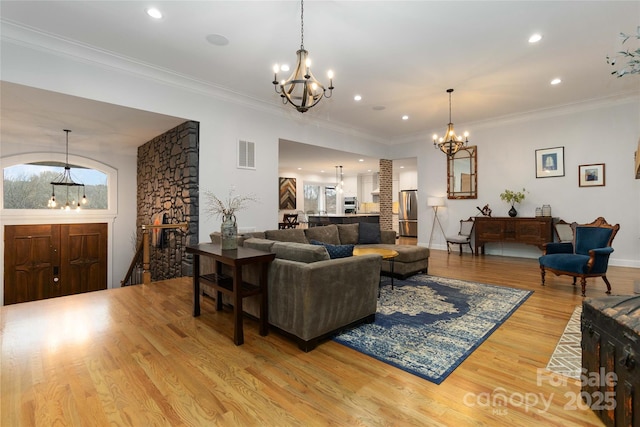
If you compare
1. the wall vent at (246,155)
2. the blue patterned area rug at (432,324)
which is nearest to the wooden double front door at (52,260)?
the wall vent at (246,155)

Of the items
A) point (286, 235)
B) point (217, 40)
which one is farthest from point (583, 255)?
point (217, 40)

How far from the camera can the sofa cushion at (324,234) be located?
5.00m

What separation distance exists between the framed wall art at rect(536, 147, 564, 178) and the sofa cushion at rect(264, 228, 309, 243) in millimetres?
5488

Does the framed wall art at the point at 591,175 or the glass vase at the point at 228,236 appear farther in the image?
the framed wall art at the point at 591,175

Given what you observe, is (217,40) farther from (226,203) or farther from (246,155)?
(226,203)

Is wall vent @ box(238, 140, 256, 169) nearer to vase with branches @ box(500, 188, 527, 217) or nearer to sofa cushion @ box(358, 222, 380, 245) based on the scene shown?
sofa cushion @ box(358, 222, 380, 245)

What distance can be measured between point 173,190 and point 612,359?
578cm

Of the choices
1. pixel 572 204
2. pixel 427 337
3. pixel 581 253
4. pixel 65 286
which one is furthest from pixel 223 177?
pixel 572 204

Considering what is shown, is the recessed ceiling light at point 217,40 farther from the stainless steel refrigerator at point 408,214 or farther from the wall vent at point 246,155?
the stainless steel refrigerator at point 408,214

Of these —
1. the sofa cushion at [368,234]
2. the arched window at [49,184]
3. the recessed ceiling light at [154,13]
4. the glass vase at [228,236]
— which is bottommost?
the sofa cushion at [368,234]

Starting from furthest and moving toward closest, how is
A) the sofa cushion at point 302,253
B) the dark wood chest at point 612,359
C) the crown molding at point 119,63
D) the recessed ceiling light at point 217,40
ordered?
the recessed ceiling light at point 217,40 < the crown molding at point 119,63 < the sofa cushion at point 302,253 < the dark wood chest at point 612,359

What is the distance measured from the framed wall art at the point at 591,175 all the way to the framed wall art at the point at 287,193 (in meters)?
9.04

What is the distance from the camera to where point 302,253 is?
2660 mm

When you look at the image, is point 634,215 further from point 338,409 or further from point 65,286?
point 65,286
